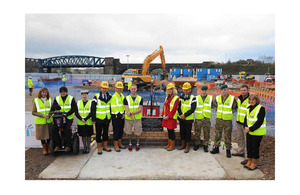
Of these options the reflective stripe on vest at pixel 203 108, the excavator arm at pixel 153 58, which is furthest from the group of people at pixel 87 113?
the excavator arm at pixel 153 58

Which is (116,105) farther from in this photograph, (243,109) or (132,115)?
(243,109)

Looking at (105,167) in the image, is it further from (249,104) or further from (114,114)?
(249,104)

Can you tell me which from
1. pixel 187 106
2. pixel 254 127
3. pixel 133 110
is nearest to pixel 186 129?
pixel 187 106

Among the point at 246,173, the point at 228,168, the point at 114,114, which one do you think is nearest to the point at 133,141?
the point at 114,114

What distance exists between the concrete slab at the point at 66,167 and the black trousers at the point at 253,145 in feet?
12.5

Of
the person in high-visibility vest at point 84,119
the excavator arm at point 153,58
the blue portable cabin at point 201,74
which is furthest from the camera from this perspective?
the blue portable cabin at point 201,74

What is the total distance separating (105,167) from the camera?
13.5ft

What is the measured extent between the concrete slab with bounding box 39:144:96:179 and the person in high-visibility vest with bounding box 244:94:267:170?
3802 mm

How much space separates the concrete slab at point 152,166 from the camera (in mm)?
3824

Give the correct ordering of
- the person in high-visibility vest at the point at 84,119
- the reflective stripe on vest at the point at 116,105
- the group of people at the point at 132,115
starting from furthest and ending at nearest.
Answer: the reflective stripe on vest at the point at 116,105
the person in high-visibility vest at the point at 84,119
the group of people at the point at 132,115

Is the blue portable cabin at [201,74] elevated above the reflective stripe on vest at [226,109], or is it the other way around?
the blue portable cabin at [201,74]

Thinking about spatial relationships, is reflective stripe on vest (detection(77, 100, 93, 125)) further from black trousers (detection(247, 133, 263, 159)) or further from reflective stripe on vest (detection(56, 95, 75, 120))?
black trousers (detection(247, 133, 263, 159))

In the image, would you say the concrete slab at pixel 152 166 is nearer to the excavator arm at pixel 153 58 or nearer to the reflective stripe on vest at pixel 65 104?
the reflective stripe on vest at pixel 65 104

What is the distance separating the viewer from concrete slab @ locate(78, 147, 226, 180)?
382cm
